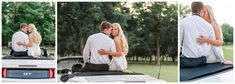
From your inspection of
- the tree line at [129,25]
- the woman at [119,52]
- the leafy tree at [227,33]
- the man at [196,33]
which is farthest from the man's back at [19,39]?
the leafy tree at [227,33]

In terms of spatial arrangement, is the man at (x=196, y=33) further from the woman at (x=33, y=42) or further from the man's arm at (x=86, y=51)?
the woman at (x=33, y=42)

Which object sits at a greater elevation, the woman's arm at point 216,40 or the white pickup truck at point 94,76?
the woman's arm at point 216,40

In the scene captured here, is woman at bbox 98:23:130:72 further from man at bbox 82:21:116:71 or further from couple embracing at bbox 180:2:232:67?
couple embracing at bbox 180:2:232:67

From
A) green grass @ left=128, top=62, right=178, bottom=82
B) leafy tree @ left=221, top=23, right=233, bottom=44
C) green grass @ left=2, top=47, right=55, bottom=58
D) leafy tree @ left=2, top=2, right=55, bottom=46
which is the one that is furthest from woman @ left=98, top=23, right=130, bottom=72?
leafy tree @ left=221, top=23, right=233, bottom=44

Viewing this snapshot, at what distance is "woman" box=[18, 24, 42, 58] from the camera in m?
5.36

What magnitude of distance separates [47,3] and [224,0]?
1937 millimetres

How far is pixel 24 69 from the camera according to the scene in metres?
5.37

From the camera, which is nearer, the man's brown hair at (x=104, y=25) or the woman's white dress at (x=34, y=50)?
the man's brown hair at (x=104, y=25)

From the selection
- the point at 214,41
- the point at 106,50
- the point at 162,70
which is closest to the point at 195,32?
the point at 214,41

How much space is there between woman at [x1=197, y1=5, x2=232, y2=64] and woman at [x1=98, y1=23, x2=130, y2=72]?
82cm

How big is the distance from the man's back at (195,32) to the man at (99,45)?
2.61ft

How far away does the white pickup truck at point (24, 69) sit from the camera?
17.6 feet

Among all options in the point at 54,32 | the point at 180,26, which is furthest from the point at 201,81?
the point at 54,32

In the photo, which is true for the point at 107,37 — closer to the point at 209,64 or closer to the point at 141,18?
the point at 141,18
